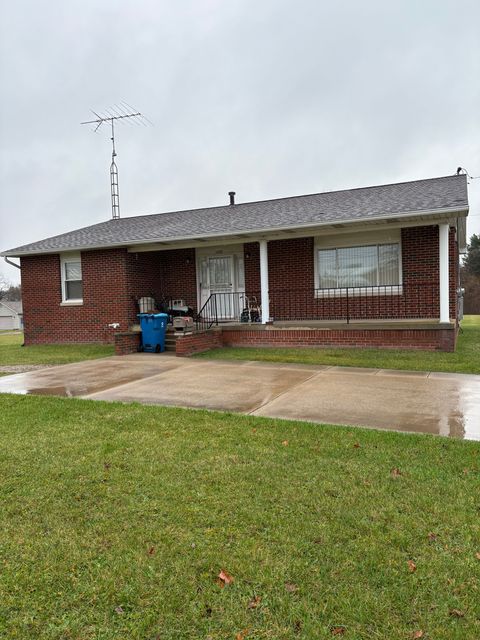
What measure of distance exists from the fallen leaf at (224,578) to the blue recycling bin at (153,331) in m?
9.64

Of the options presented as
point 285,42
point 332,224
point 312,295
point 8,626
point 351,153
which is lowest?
point 8,626

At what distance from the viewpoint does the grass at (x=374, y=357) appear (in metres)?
8.71

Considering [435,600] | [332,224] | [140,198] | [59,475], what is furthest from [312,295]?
[140,198]

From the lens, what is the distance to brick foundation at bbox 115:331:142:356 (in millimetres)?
11531

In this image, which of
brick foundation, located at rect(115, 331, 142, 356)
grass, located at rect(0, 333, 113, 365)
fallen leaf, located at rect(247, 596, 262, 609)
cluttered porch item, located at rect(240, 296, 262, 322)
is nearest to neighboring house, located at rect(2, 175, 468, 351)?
cluttered porch item, located at rect(240, 296, 262, 322)

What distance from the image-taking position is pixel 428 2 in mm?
12367

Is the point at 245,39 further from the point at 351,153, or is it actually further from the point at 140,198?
the point at 140,198

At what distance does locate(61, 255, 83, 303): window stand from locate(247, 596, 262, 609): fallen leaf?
13.5 metres

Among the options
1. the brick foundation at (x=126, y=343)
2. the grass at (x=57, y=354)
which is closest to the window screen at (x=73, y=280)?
the grass at (x=57, y=354)

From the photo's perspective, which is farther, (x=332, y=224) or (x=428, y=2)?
(x=428, y=2)

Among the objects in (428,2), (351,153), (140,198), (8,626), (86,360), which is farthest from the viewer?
(140,198)

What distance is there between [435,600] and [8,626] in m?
1.99

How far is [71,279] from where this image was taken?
14.9 m

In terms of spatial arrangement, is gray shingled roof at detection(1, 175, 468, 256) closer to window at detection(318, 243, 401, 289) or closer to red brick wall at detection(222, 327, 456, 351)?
window at detection(318, 243, 401, 289)
